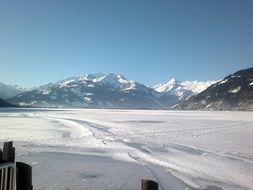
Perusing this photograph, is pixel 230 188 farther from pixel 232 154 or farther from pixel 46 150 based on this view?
pixel 46 150

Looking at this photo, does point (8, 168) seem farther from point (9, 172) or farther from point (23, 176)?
point (23, 176)

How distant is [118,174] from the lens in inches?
457

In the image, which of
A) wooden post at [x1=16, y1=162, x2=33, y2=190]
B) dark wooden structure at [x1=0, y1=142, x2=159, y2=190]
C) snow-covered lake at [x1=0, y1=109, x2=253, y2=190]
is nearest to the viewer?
dark wooden structure at [x1=0, y1=142, x2=159, y2=190]

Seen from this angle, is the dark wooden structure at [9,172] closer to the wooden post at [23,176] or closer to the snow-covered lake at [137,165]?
the wooden post at [23,176]

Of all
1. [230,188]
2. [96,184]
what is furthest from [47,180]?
[230,188]

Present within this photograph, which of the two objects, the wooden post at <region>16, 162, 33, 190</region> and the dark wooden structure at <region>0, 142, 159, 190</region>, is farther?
the wooden post at <region>16, 162, 33, 190</region>

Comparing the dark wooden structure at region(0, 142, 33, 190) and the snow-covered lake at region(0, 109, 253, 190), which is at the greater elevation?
the dark wooden structure at region(0, 142, 33, 190)

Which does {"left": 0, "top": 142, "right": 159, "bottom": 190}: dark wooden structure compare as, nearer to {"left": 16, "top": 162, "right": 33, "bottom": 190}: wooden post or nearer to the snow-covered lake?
{"left": 16, "top": 162, "right": 33, "bottom": 190}: wooden post

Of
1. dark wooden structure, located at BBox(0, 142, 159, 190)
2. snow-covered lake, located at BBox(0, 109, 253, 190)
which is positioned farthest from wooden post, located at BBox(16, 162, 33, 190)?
snow-covered lake, located at BBox(0, 109, 253, 190)

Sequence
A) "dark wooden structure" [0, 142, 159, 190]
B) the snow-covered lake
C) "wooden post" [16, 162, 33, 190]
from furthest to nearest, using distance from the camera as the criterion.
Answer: the snow-covered lake
"wooden post" [16, 162, 33, 190]
"dark wooden structure" [0, 142, 159, 190]

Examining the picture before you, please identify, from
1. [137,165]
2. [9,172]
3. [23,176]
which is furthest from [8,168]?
[137,165]

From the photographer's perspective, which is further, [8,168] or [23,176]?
[23,176]

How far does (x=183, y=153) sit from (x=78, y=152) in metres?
4.93

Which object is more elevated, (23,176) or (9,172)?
(9,172)
